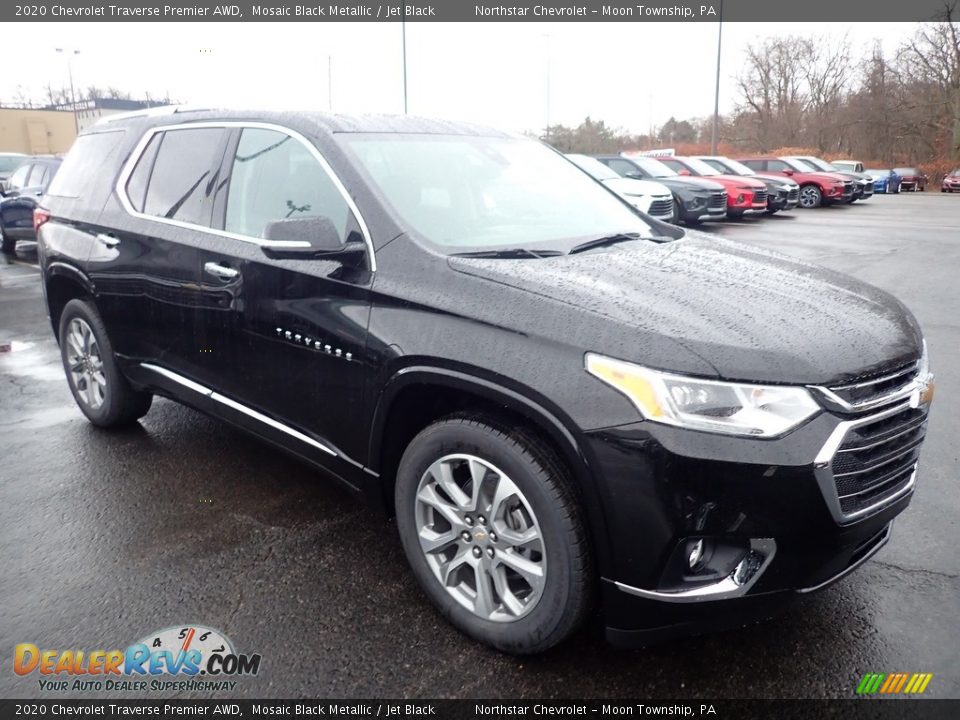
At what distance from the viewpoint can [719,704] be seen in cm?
236

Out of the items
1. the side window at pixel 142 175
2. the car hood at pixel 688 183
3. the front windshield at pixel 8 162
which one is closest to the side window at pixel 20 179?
the front windshield at pixel 8 162

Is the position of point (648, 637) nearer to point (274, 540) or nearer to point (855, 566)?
point (855, 566)

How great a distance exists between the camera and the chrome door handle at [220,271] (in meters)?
3.35

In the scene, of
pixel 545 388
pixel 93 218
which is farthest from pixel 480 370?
pixel 93 218

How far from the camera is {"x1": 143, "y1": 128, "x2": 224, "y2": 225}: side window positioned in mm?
3682

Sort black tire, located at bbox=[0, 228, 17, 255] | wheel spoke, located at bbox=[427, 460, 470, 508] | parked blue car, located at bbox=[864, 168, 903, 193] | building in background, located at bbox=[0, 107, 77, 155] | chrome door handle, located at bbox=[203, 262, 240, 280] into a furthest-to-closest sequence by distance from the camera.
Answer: building in background, located at bbox=[0, 107, 77, 155], parked blue car, located at bbox=[864, 168, 903, 193], black tire, located at bbox=[0, 228, 17, 255], chrome door handle, located at bbox=[203, 262, 240, 280], wheel spoke, located at bbox=[427, 460, 470, 508]

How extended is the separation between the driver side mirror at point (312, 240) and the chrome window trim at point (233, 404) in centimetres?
79

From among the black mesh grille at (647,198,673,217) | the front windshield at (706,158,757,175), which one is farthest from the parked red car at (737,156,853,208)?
the black mesh grille at (647,198,673,217)

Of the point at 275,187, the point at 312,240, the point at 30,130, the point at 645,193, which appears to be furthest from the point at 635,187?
the point at 30,130

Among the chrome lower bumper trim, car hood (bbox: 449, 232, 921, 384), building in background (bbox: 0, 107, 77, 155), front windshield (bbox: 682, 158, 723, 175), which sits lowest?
the chrome lower bumper trim

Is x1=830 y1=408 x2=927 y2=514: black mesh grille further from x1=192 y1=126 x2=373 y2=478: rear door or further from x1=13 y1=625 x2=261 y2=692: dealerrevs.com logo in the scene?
x1=13 y1=625 x2=261 y2=692: dealerrevs.com logo

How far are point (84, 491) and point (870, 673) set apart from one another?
360 centimetres

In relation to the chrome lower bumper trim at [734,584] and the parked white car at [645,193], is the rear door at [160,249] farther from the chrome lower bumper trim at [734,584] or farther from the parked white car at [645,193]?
the parked white car at [645,193]

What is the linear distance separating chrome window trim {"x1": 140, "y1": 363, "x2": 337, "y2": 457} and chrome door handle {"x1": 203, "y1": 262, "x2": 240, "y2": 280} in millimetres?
583
